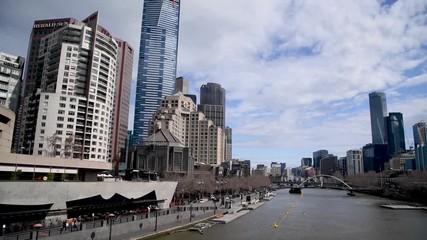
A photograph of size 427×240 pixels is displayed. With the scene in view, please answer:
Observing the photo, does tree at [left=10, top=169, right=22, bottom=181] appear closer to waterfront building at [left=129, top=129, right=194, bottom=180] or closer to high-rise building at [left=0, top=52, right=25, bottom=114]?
high-rise building at [left=0, top=52, right=25, bottom=114]

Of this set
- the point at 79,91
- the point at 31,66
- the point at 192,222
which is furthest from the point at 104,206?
the point at 31,66

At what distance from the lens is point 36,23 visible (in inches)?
6614

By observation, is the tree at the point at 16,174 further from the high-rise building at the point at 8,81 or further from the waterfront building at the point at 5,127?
the high-rise building at the point at 8,81

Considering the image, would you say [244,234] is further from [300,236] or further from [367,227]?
[367,227]

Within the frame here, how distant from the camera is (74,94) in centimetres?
12356

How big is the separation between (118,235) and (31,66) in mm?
140192

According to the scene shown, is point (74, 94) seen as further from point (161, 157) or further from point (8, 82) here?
point (161, 157)

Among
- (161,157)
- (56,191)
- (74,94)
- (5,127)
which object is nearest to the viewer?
(56,191)

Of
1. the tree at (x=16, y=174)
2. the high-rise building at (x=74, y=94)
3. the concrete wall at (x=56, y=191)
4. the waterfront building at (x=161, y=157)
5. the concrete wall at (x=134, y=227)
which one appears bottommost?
the concrete wall at (x=134, y=227)

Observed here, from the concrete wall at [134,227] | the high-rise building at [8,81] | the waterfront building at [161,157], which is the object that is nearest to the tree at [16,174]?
the concrete wall at [134,227]

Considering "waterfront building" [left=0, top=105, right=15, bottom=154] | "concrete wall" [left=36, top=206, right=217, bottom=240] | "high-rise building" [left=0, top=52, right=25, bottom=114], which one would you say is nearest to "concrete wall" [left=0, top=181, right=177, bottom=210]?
"concrete wall" [left=36, top=206, right=217, bottom=240]

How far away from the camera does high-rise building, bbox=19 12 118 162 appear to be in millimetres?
112375

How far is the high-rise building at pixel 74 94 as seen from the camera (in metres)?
112

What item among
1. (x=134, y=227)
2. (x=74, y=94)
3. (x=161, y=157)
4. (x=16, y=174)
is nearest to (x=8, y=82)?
(x=74, y=94)
